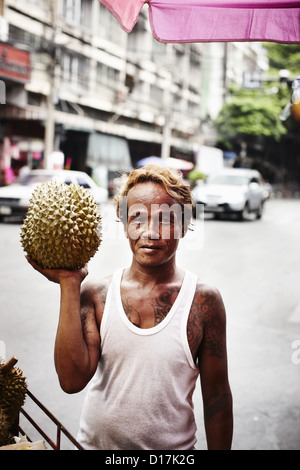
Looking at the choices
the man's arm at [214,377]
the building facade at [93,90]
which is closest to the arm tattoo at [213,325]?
the man's arm at [214,377]

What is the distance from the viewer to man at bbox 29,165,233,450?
4.75 ft

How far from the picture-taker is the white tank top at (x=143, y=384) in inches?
56.9

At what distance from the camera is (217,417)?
1.52 meters

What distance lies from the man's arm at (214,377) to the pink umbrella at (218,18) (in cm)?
98

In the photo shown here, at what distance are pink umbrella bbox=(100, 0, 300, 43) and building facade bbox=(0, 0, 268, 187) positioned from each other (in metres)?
13.8

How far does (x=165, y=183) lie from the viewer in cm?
150

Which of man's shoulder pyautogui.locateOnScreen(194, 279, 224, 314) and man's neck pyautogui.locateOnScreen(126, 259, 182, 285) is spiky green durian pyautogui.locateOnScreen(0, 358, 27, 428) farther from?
A: man's shoulder pyautogui.locateOnScreen(194, 279, 224, 314)

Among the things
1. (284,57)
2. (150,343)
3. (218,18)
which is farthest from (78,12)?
(150,343)

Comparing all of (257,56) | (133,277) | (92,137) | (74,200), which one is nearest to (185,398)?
(133,277)

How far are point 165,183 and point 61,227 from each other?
13.9 inches

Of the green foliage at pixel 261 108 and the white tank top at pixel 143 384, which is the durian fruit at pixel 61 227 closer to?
the white tank top at pixel 143 384

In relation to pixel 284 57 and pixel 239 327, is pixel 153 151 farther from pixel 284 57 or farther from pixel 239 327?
pixel 239 327

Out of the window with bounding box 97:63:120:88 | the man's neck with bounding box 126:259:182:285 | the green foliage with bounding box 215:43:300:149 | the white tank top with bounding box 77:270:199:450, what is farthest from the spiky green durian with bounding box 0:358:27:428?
the green foliage with bounding box 215:43:300:149

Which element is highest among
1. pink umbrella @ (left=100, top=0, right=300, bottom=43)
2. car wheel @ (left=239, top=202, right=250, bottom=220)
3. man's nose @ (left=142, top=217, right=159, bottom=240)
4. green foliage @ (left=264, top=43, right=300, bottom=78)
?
green foliage @ (left=264, top=43, right=300, bottom=78)
